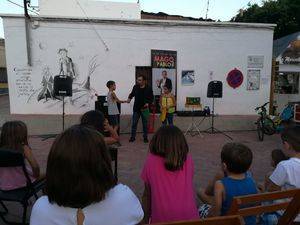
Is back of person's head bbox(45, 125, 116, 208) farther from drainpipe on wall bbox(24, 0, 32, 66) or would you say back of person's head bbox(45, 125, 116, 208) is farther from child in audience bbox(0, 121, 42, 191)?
drainpipe on wall bbox(24, 0, 32, 66)

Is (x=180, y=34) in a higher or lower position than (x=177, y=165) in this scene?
higher

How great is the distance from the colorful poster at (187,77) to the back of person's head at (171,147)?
8.66m

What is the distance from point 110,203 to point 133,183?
4.17 meters

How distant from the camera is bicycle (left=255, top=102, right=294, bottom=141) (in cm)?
1003

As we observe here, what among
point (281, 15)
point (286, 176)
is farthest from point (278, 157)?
point (281, 15)

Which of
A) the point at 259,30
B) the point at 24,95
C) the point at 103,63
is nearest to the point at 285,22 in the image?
the point at 259,30

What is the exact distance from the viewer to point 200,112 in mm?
11109

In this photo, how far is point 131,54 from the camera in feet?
36.0

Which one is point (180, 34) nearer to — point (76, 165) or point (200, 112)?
point (200, 112)

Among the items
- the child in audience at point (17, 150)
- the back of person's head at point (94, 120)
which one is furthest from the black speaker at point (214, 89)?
the child in audience at point (17, 150)

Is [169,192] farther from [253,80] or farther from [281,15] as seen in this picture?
[281,15]

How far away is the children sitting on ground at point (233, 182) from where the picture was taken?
2781 mm

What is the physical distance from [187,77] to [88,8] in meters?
9.62

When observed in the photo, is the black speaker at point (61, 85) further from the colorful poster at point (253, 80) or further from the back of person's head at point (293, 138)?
the back of person's head at point (293, 138)
